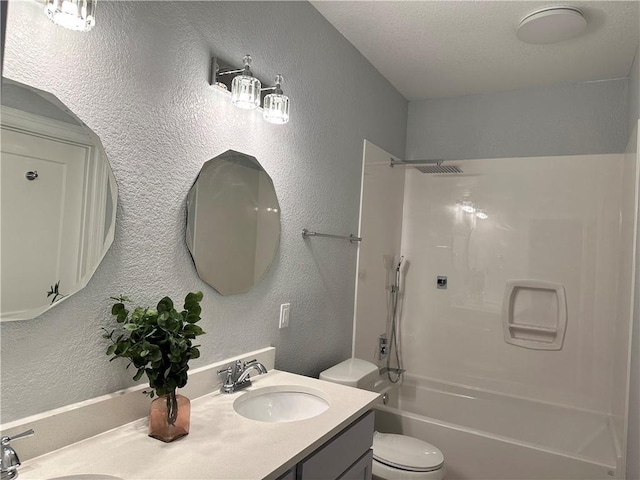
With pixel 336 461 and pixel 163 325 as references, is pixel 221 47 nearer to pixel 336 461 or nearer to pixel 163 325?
pixel 163 325

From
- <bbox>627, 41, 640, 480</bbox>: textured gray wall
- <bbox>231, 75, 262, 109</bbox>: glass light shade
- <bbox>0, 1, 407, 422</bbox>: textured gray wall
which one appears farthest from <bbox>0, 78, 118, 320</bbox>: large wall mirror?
<bbox>627, 41, 640, 480</bbox>: textured gray wall

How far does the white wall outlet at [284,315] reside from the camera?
208 cm

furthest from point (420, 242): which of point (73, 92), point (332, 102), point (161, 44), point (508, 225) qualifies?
point (73, 92)

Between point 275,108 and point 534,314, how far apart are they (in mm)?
2359

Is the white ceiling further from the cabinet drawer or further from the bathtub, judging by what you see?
the bathtub

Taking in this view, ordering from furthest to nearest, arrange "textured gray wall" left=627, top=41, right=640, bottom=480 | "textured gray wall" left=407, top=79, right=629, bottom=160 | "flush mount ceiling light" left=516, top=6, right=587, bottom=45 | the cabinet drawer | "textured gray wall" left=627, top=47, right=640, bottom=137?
"textured gray wall" left=407, top=79, right=629, bottom=160 → "textured gray wall" left=627, top=47, right=640, bottom=137 → "flush mount ceiling light" left=516, top=6, right=587, bottom=45 → "textured gray wall" left=627, top=41, right=640, bottom=480 → the cabinet drawer

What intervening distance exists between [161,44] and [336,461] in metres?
1.46

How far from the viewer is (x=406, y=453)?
2.35 metres

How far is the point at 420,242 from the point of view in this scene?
350 centimetres

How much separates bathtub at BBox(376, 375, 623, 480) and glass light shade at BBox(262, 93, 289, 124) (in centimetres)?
192

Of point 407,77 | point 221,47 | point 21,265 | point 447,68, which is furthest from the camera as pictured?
point 407,77

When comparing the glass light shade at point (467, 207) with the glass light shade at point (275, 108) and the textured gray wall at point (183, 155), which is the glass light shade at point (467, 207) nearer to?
the textured gray wall at point (183, 155)

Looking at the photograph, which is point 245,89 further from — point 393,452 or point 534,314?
point 534,314

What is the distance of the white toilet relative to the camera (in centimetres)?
222
